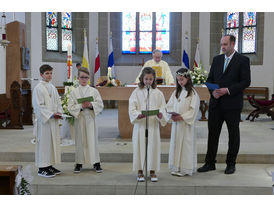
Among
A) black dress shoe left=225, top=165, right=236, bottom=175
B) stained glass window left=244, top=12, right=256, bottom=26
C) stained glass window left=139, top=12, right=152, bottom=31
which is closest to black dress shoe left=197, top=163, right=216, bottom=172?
black dress shoe left=225, top=165, right=236, bottom=175

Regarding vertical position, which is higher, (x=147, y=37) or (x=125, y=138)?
(x=147, y=37)

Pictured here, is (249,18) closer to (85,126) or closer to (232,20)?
(232,20)

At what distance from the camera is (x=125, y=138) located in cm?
731

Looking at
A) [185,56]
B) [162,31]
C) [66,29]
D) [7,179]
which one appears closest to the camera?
[7,179]

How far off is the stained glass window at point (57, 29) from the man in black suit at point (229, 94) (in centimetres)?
943

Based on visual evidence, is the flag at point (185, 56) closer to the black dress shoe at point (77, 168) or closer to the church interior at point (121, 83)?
the church interior at point (121, 83)

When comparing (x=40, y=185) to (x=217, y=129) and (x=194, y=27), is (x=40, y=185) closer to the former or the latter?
(x=217, y=129)

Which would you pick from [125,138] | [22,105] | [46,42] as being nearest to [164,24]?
[46,42]

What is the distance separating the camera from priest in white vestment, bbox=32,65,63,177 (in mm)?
4918

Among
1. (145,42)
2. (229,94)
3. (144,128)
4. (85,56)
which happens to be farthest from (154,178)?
(145,42)

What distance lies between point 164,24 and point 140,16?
1014 millimetres

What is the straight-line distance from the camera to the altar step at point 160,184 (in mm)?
4535

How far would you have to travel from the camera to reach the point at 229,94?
492cm

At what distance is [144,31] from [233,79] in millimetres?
9850
